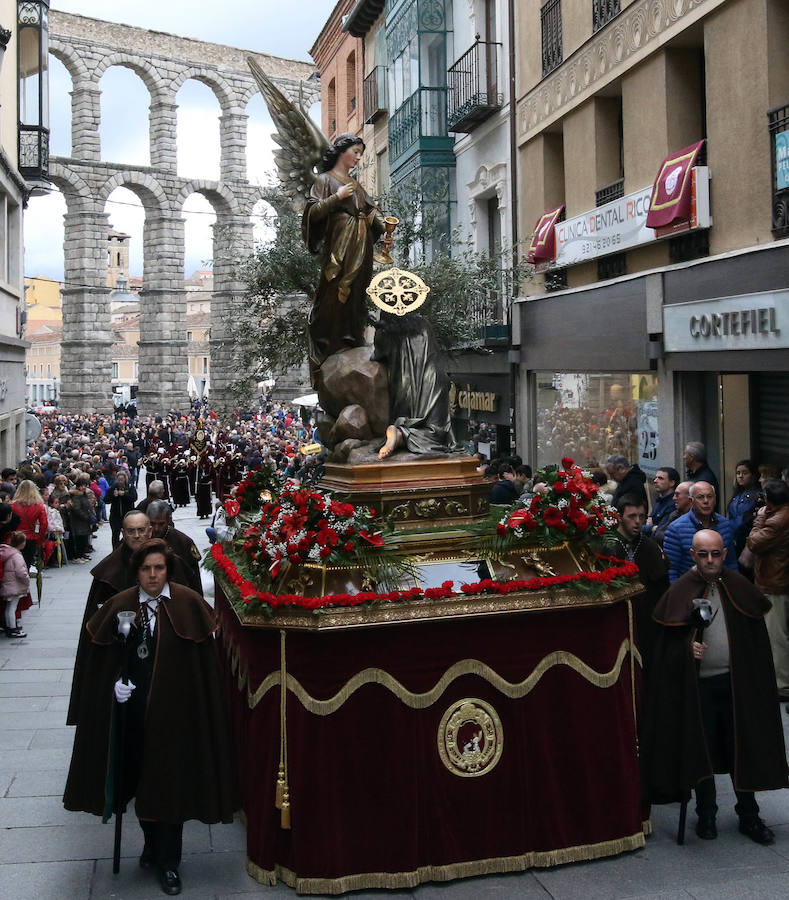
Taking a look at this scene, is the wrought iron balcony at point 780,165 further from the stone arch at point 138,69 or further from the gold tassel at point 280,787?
the stone arch at point 138,69

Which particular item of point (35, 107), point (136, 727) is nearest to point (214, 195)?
point (35, 107)

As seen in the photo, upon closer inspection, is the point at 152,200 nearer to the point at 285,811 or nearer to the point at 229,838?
the point at 229,838

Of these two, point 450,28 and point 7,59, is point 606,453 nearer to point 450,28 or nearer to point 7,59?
point 450,28

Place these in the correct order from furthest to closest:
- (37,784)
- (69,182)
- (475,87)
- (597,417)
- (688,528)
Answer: (69,182) < (475,87) < (597,417) < (688,528) < (37,784)

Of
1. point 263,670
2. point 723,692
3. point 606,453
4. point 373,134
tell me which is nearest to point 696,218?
point 606,453

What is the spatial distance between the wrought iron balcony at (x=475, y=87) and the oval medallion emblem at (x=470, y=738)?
1710cm

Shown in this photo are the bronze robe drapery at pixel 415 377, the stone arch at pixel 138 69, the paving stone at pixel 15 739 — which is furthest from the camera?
the stone arch at pixel 138 69

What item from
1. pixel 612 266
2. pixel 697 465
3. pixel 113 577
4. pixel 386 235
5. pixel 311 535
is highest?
pixel 612 266

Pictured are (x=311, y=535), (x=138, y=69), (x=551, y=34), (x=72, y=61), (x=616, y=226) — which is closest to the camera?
(x=311, y=535)

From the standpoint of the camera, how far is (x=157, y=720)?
17.9 ft

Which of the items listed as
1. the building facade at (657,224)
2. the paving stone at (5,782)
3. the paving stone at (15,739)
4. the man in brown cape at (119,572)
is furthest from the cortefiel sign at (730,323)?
the paving stone at (5,782)

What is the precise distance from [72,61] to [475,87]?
34613 millimetres

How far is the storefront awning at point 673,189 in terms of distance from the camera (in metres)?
13.1

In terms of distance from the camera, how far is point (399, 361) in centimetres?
765
